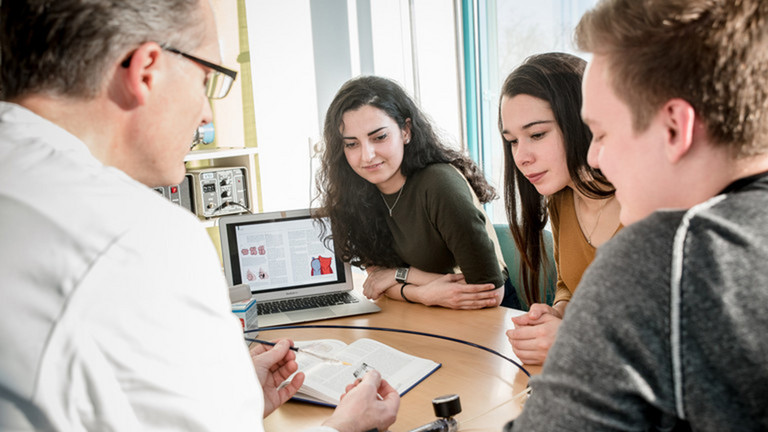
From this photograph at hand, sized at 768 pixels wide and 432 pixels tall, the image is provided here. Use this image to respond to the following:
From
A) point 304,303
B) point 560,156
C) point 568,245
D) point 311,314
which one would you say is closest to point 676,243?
point 560,156

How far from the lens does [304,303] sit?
1.96 metres

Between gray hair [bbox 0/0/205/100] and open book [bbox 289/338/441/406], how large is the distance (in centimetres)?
77

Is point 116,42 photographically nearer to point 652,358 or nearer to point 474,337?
point 652,358

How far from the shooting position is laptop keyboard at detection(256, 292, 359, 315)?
192 centimetres

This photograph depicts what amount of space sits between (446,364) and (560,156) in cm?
66

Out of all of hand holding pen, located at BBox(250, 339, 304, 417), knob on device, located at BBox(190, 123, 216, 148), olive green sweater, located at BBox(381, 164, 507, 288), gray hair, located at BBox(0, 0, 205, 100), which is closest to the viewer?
gray hair, located at BBox(0, 0, 205, 100)

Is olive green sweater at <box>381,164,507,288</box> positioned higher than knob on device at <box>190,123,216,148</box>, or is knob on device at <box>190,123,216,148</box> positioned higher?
knob on device at <box>190,123,216,148</box>

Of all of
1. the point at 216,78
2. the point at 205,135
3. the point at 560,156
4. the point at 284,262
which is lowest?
the point at 284,262

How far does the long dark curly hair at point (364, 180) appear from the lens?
2.15 m

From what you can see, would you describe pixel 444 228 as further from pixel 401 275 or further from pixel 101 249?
pixel 101 249

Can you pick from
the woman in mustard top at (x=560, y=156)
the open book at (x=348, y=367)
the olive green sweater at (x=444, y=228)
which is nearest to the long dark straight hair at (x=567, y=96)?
the woman in mustard top at (x=560, y=156)

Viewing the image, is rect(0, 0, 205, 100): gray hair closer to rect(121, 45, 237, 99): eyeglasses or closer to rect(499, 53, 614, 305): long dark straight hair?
rect(121, 45, 237, 99): eyeglasses

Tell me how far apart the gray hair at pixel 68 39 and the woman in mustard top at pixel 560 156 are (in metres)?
1.12

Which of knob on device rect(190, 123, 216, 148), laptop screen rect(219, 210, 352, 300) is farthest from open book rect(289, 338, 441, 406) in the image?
knob on device rect(190, 123, 216, 148)
